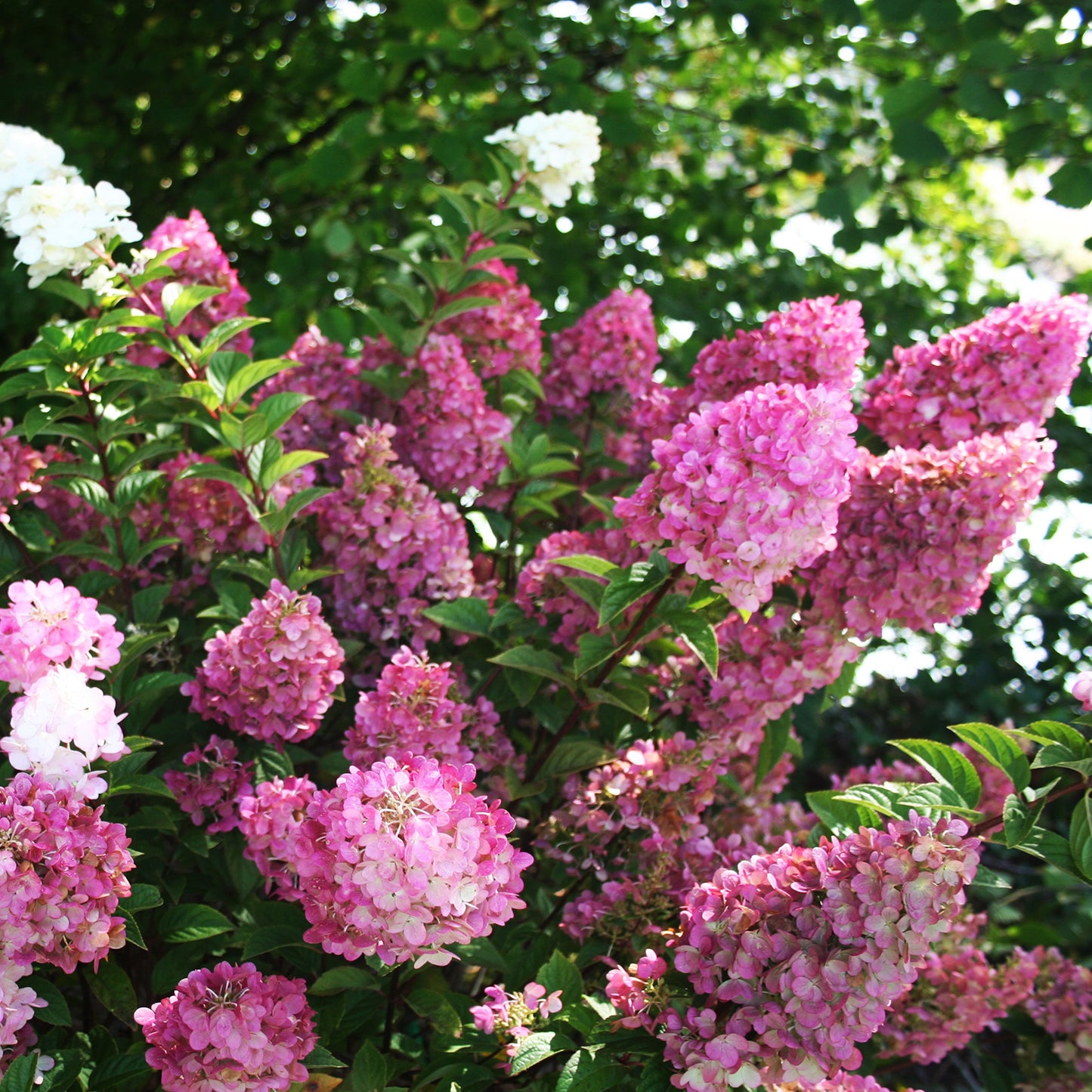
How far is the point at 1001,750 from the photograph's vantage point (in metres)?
1.34

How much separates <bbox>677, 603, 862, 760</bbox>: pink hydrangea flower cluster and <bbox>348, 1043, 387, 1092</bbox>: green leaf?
66cm

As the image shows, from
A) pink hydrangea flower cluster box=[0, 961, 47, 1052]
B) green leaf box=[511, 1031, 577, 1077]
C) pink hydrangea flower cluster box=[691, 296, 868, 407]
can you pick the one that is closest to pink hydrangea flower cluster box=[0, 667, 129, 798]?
pink hydrangea flower cluster box=[0, 961, 47, 1052]

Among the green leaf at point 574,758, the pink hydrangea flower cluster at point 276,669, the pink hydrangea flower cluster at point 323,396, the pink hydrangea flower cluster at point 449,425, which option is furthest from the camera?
the pink hydrangea flower cluster at point 323,396

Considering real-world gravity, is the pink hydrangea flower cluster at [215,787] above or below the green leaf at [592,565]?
below

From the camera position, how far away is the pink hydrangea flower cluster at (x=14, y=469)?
174cm

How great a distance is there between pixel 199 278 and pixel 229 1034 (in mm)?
1484

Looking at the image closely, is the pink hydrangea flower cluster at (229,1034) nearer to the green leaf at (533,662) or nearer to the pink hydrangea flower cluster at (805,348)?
the green leaf at (533,662)

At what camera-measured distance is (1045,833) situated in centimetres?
130

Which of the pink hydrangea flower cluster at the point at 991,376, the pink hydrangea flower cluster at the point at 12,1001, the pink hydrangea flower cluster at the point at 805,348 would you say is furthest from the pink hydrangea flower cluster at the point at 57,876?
the pink hydrangea flower cluster at the point at 991,376

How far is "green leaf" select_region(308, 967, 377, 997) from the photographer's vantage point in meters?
1.37

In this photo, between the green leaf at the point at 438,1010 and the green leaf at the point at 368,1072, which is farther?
the green leaf at the point at 438,1010

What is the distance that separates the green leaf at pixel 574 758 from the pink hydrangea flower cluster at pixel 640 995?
364mm

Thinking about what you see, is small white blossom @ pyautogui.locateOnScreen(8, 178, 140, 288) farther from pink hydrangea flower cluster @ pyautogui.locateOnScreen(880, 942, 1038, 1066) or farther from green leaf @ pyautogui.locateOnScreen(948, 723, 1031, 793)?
pink hydrangea flower cluster @ pyautogui.locateOnScreen(880, 942, 1038, 1066)

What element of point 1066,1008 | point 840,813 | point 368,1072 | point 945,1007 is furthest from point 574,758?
point 1066,1008
